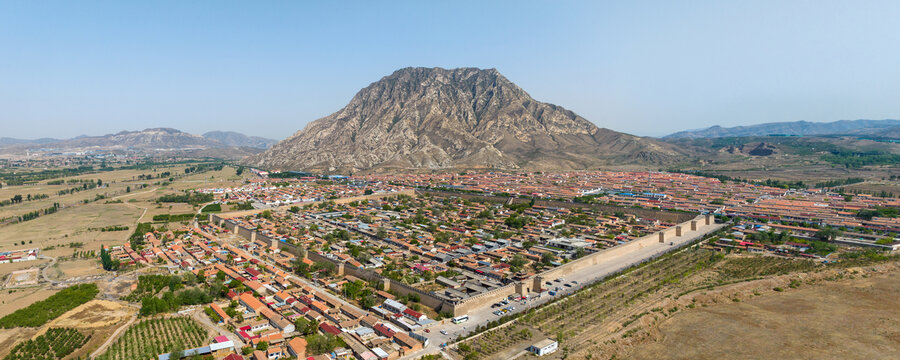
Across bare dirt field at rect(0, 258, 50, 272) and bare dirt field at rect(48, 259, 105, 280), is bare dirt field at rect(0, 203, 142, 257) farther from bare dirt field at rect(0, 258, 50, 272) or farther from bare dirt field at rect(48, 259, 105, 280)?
bare dirt field at rect(48, 259, 105, 280)

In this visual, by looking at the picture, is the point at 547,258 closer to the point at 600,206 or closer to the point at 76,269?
the point at 600,206

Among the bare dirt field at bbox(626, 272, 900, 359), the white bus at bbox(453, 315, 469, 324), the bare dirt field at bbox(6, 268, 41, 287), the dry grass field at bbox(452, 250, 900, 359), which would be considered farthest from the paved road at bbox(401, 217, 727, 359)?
the bare dirt field at bbox(6, 268, 41, 287)

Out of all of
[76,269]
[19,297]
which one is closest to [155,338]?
[19,297]

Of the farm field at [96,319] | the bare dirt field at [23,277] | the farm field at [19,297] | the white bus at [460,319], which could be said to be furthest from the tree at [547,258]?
the bare dirt field at [23,277]

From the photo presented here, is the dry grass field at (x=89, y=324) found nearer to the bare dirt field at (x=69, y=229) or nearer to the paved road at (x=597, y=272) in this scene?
the paved road at (x=597, y=272)

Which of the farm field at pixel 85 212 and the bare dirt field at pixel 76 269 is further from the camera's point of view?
the farm field at pixel 85 212

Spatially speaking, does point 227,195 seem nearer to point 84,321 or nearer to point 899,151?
point 84,321

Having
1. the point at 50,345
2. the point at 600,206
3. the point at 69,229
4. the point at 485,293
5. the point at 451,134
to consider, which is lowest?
the point at 50,345
